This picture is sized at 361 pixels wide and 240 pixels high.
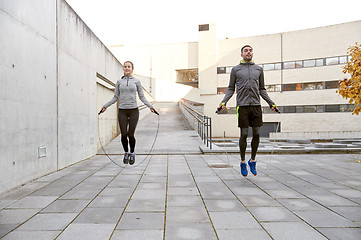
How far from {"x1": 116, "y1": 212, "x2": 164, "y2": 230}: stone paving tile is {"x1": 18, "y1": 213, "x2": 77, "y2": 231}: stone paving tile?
0.50m

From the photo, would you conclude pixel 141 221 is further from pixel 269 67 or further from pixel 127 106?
pixel 269 67

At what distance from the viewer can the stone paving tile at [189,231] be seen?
1.87m

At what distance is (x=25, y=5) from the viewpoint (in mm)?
3697

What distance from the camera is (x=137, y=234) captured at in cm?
193

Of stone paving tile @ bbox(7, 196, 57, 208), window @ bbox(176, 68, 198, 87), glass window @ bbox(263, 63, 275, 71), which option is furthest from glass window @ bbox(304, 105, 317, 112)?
stone paving tile @ bbox(7, 196, 57, 208)

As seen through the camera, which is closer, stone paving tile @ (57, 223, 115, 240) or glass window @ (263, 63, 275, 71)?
stone paving tile @ (57, 223, 115, 240)

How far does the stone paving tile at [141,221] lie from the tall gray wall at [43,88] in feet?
6.55

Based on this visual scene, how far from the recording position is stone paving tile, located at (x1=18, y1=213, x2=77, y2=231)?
6.71 feet

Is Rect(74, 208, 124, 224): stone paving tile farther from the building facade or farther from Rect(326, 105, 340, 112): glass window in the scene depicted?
Rect(326, 105, 340, 112): glass window

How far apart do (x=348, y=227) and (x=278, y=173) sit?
7.85 feet

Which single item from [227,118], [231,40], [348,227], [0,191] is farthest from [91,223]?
[231,40]

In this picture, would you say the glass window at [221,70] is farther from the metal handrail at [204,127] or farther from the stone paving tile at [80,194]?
the stone paving tile at [80,194]

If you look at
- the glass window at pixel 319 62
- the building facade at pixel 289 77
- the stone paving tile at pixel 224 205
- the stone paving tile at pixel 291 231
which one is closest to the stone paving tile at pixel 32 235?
the stone paving tile at pixel 224 205

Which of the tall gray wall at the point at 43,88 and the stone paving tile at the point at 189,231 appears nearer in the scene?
the stone paving tile at the point at 189,231
